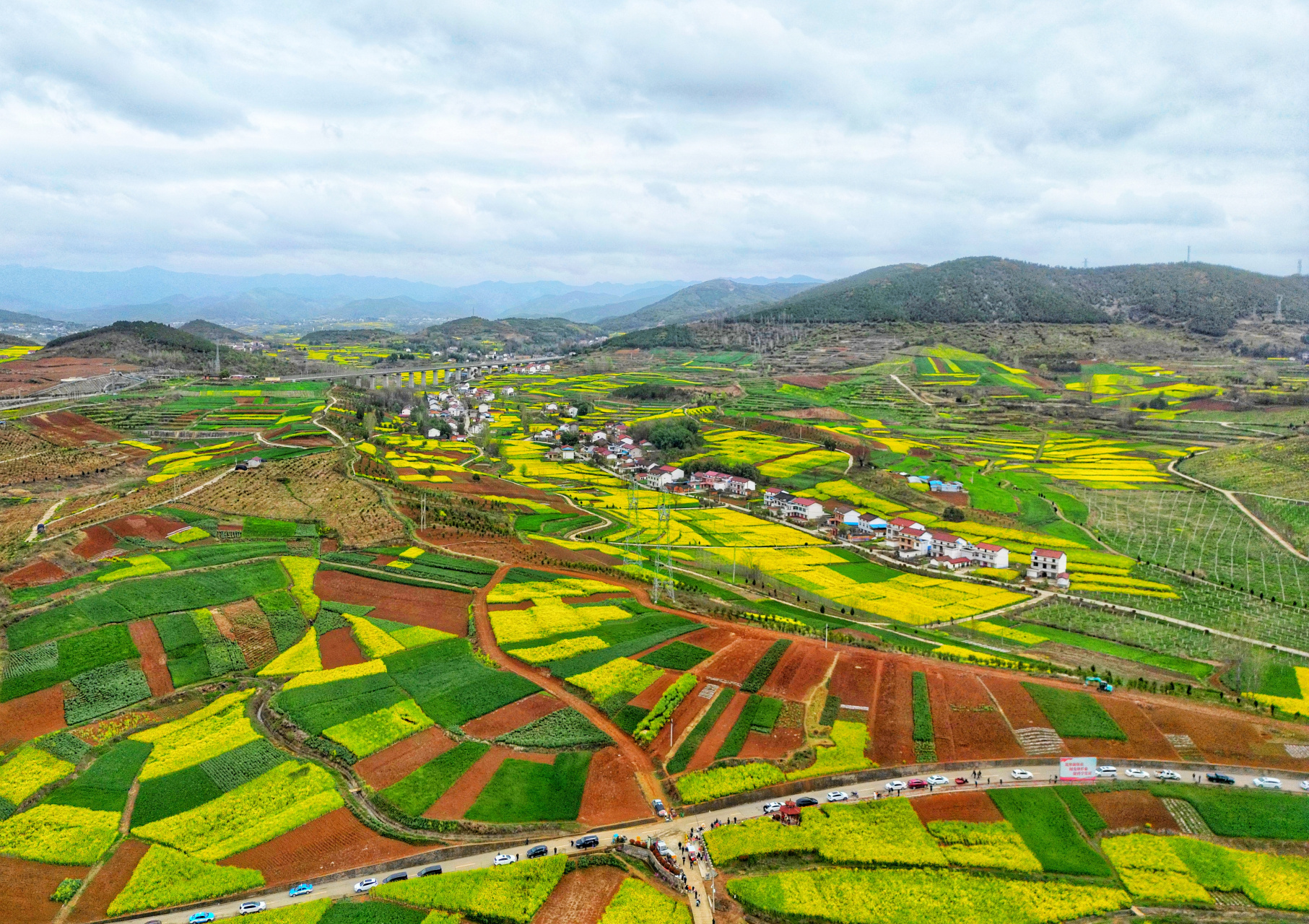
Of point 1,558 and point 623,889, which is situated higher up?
point 1,558

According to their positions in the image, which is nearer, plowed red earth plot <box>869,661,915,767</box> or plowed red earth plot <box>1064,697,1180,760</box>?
plowed red earth plot <box>869,661,915,767</box>

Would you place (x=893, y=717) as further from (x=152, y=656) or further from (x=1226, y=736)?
(x=152, y=656)

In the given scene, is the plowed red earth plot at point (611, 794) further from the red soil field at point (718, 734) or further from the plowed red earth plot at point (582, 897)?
the red soil field at point (718, 734)

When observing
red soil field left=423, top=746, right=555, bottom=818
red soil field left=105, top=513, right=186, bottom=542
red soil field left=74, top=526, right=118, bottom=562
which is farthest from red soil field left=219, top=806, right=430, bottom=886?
red soil field left=105, top=513, right=186, bottom=542

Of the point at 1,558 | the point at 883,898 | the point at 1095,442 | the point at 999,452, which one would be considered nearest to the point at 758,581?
the point at 883,898

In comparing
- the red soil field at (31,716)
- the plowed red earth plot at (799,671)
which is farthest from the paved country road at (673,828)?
the red soil field at (31,716)

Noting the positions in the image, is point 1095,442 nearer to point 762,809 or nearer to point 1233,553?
point 1233,553

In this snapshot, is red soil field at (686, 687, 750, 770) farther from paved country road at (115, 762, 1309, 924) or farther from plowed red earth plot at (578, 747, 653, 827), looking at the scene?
paved country road at (115, 762, 1309, 924)
